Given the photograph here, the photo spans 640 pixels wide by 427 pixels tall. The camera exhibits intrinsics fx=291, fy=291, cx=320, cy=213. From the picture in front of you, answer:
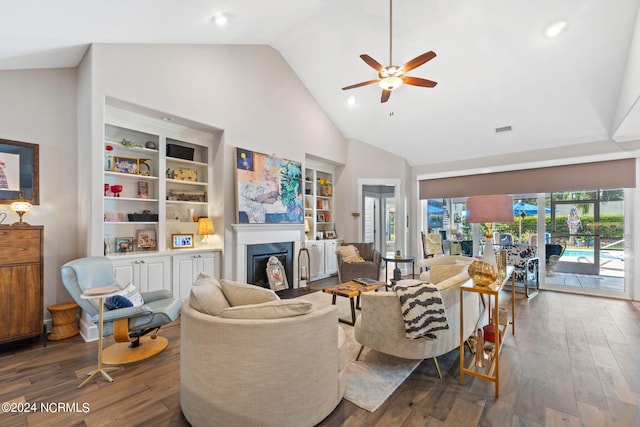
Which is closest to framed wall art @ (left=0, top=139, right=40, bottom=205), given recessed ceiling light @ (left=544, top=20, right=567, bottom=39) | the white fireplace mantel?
the white fireplace mantel

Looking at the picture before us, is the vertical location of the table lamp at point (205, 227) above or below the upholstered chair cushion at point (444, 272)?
above

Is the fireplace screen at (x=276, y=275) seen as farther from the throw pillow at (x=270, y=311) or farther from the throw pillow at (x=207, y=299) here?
the throw pillow at (x=270, y=311)

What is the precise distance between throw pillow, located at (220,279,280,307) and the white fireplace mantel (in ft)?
7.95

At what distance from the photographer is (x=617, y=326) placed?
355 centimetres

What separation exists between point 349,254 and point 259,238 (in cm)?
182

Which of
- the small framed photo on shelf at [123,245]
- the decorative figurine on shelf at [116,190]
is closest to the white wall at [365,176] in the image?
the small framed photo on shelf at [123,245]

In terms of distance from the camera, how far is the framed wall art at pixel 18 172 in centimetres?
315

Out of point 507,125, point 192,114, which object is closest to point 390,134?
point 507,125

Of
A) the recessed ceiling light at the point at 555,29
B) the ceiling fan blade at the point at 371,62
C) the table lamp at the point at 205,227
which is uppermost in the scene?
the recessed ceiling light at the point at 555,29

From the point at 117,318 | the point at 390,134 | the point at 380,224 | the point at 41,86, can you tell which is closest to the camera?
the point at 117,318

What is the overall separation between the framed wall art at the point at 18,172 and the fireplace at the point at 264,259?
8.85 feet

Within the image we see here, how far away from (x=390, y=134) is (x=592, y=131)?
3.30 metres

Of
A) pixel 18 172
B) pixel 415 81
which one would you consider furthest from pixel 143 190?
pixel 415 81

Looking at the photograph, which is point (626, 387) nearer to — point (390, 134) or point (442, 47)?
point (442, 47)
